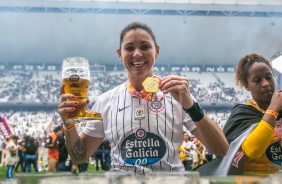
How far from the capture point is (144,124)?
1.30 m

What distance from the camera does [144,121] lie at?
1.30 m

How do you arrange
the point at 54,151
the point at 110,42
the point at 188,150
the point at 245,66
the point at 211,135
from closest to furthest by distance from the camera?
the point at 211,135, the point at 245,66, the point at 54,151, the point at 188,150, the point at 110,42

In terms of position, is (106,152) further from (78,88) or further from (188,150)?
(78,88)

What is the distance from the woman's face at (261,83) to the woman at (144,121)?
389 mm

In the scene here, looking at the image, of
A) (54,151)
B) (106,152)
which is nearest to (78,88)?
(54,151)

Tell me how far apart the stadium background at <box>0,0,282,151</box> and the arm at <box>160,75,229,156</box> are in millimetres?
20049

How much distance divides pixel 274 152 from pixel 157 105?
49 cm

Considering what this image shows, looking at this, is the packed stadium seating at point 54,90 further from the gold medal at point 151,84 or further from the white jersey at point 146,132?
the gold medal at point 151,84

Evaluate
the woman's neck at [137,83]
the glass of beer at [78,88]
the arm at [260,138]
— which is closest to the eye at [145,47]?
the woman's neck at [137,83]

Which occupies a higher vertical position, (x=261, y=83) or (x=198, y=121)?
(x=261, y=83)

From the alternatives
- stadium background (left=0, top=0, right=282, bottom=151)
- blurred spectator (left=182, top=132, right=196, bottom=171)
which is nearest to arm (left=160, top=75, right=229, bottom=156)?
blurred spectator (left=182, top=132, right=196, bottom=171)

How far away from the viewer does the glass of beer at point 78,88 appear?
3.71 feet

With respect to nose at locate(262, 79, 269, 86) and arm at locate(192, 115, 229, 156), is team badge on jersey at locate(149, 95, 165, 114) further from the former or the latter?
nose at locate(262, 79, 269, 86)

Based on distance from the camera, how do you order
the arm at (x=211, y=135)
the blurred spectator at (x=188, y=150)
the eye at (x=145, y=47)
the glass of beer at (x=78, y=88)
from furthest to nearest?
the blurred spectator at (x=188, y=150) → the eye at (x=145, y=47) → the arm at (x=211, y=135) → the glass of beer at (x=78, y=88)
